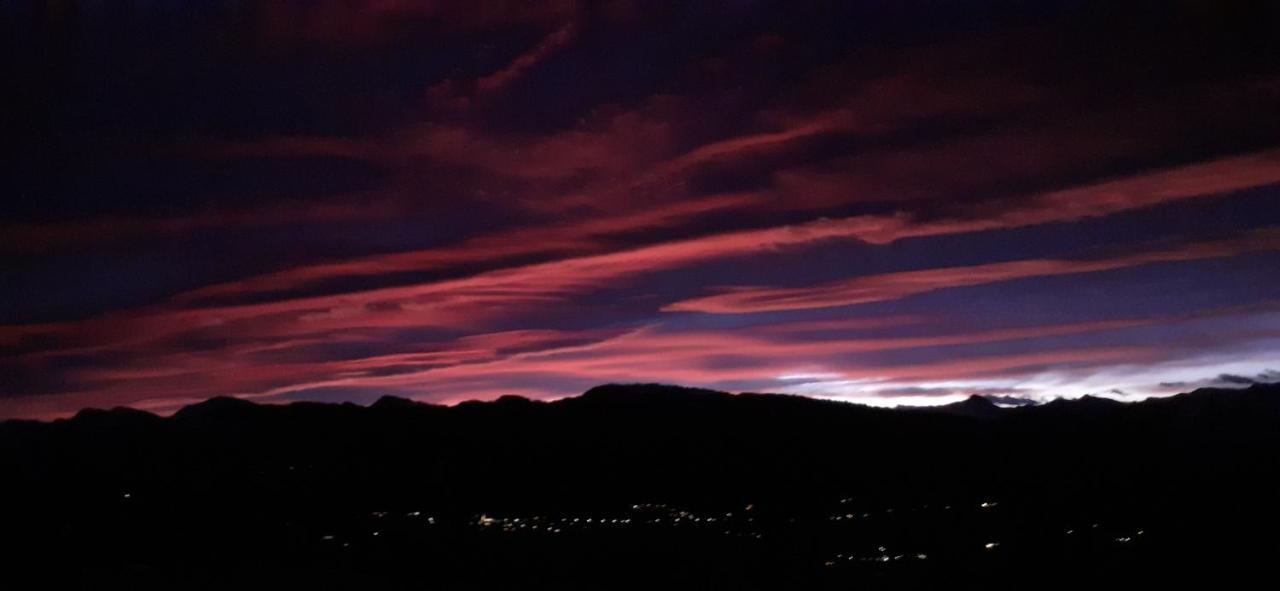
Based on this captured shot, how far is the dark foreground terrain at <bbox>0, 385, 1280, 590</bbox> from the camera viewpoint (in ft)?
148

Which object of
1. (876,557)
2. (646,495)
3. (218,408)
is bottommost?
(876,557)

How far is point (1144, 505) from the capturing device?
269ft

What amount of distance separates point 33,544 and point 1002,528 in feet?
173

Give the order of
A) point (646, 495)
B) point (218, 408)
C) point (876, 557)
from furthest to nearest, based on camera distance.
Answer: point (218, 408) < point (646, 495) < point (876, 557)

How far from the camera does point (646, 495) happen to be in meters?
103

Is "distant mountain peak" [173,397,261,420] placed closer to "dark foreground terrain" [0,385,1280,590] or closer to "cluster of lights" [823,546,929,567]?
"dark foreground terrain" [0,385,1280,590]

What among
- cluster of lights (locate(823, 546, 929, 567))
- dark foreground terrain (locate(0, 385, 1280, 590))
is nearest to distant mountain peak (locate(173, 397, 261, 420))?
dark foreground terrain (locate(0, 385, 1280, 590))

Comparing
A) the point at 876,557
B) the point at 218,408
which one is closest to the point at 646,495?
the point at 876,557

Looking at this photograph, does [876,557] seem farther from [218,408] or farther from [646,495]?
[218,408]

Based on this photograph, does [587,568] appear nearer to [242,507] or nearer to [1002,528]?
[1002,528]

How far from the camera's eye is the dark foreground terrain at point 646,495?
4516cm

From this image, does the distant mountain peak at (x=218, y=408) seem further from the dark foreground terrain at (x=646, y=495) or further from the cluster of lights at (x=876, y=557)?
the cluster of lights at (x=876, y=557)

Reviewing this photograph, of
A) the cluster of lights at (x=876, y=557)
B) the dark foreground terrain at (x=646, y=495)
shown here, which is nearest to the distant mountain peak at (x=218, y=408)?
the dark foreground terrain at (x=646, y=495)

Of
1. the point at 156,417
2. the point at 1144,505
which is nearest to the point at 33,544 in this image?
the point at 1144,505
